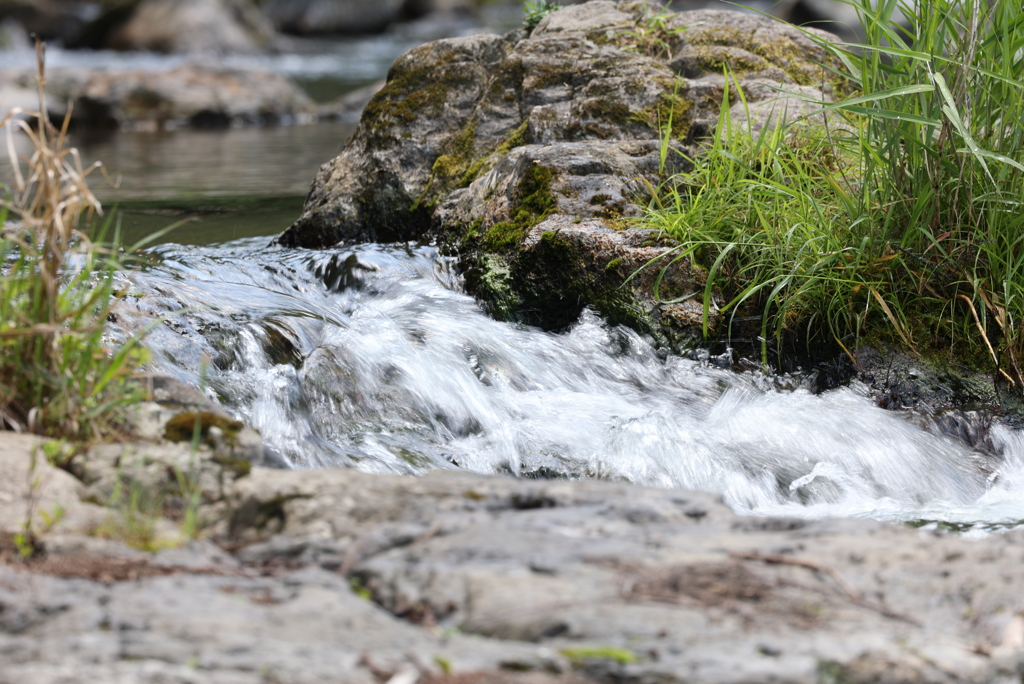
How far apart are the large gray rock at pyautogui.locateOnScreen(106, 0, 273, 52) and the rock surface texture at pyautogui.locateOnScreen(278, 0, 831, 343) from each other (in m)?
19.5

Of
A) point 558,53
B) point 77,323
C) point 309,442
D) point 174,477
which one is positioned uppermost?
point 558,53

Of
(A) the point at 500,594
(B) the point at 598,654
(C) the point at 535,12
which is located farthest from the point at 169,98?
(B) the point at 598,654

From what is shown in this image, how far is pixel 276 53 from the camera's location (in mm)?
25422

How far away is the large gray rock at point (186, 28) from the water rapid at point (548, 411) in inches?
832

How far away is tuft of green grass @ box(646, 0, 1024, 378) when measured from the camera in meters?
3.01

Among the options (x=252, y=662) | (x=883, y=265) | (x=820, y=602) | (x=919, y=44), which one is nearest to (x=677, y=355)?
(x=883, y=265)

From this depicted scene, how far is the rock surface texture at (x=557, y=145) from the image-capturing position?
154 inches

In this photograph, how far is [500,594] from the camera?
1.55 meters

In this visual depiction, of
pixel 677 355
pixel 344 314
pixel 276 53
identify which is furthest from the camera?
pixel 276 53

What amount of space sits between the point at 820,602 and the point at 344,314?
124 inches

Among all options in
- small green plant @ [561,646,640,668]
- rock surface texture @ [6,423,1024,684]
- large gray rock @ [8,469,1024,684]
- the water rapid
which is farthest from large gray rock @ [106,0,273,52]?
small green plant @ [561,646,640,668]

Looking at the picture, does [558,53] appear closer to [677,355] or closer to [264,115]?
[677,355]

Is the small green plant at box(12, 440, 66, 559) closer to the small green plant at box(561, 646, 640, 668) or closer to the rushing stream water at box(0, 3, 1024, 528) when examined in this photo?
the rushing stream water at box(0, 3, 1024, 528)

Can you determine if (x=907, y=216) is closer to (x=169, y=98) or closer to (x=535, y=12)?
(x=535, y=12)
